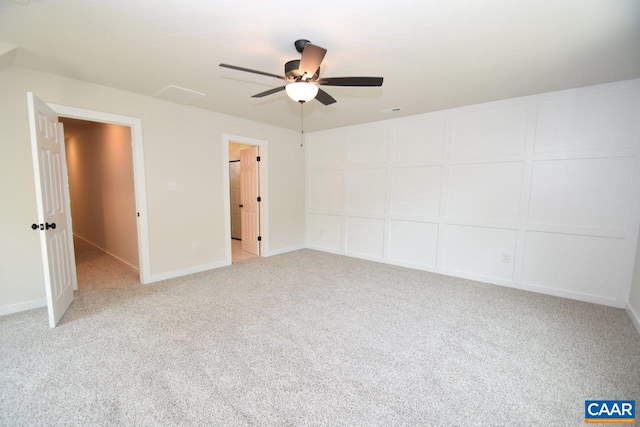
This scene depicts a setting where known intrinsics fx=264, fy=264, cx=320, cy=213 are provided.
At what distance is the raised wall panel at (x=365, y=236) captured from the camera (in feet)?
16.0

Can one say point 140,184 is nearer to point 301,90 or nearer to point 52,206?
point 52,206

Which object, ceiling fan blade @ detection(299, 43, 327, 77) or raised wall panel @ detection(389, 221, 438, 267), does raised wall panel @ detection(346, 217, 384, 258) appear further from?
ceiling fan blade @ detection(299, 43, 327, 77)

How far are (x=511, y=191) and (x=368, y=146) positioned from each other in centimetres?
234

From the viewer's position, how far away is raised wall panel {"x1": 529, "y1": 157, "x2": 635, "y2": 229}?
2961mm

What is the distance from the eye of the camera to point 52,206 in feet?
8.91

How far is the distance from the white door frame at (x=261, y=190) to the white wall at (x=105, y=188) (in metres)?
1.29

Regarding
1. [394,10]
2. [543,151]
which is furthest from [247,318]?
[543,151]

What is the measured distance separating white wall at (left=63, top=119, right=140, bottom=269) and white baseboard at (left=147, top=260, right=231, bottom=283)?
648 millimetres

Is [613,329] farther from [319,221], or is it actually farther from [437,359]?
[319,221]

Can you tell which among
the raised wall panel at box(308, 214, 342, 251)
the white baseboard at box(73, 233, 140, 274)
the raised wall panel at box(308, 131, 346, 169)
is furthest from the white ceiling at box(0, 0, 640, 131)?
the raised wall panel at box(308, 214, 342, 251)

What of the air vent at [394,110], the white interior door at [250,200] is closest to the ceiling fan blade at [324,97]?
the air vent at [394,110]

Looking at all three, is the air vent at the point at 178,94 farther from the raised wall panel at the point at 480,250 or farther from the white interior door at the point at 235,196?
the raised wall panel at the point at 480,250

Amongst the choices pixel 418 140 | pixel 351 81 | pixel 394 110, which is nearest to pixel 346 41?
pixel 351 81

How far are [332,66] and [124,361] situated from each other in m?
3.14
